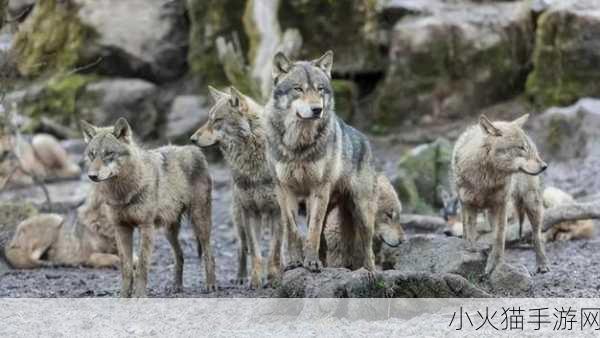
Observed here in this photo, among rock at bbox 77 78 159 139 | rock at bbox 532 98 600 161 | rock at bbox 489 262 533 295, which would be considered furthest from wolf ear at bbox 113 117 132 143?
rock at bbox 77 78 159 139

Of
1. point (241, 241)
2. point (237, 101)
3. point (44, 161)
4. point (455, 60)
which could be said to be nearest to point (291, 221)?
point (237, 101)

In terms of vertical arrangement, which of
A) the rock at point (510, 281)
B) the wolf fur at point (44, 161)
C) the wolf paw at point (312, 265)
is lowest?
the wolf fur at point (44, 161)

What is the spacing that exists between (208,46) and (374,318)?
42.6ft

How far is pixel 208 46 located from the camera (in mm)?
19672

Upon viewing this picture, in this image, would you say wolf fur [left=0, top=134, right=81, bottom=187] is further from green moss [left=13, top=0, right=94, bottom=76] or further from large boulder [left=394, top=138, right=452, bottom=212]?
large boulder [left=394, top=138, right=452, bottom=212]

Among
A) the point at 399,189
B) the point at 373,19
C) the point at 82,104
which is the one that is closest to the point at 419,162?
the point at 399,189

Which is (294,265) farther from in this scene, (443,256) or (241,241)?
(241,241)

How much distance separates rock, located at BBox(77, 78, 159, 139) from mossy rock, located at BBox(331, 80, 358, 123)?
3.75m

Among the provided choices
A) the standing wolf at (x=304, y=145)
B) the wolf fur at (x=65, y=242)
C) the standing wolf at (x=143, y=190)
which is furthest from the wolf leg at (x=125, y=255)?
the wolf fur at (x=65, y=242)

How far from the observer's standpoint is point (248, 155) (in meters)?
9.92

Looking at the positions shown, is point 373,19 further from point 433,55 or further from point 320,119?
point 320,119

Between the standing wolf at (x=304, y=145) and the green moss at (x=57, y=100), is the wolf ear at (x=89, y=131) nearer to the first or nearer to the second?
the standing wolf at (x=304, y=145)

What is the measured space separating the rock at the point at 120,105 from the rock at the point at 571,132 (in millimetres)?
7733

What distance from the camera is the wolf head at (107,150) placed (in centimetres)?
871
